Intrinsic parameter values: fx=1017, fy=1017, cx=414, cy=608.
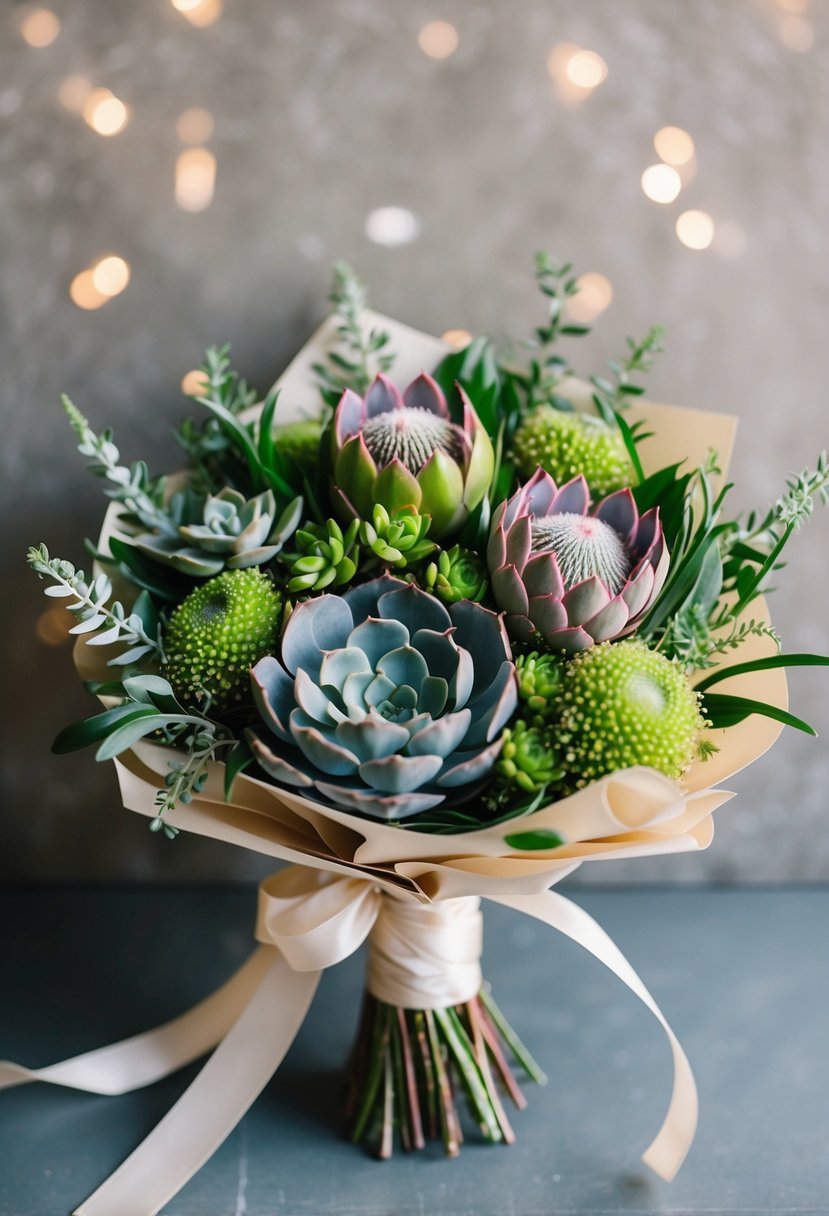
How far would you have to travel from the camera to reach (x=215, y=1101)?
83 cm

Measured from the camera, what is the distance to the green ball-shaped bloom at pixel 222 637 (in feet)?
2.34

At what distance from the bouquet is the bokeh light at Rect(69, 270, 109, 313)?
0.70 ft

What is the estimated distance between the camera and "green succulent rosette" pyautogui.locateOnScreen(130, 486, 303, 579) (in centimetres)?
76

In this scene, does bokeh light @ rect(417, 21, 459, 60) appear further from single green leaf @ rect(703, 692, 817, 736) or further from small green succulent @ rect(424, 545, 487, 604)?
single green leaf @ rect(703, 692, 817, 736)

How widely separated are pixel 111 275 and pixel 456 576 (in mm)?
550

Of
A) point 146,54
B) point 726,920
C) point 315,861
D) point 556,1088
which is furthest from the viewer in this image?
point 726,920

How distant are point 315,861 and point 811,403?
2.40ft

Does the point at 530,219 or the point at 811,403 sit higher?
the point at 530,219

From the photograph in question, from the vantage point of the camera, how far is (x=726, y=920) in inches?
44.7

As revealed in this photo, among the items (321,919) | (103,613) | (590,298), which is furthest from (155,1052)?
(590,298)

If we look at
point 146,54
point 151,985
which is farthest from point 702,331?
point 151,985

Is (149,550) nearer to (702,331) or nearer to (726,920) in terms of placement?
(702,331)

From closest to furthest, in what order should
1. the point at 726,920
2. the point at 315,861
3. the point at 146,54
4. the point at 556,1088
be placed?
the point at 315,861 → the point at 556,1088 → the point at 146,54 → the point at 726,920

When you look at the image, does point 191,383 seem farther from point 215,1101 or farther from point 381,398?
point 215,1101
